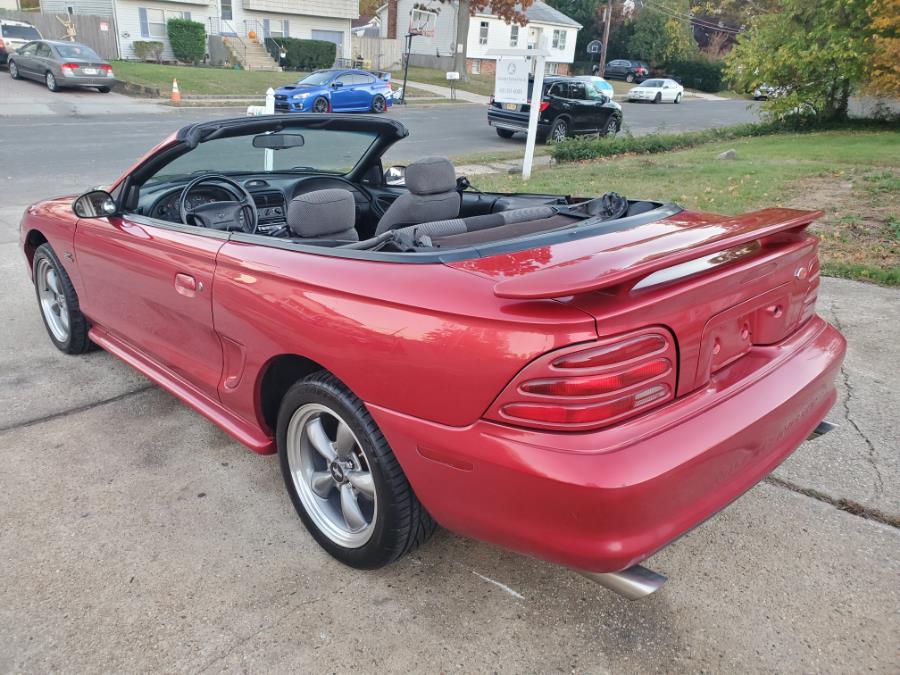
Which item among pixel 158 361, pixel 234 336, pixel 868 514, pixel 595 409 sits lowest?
pixel 868 514

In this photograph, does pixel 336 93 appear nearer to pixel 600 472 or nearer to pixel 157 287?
pixel 157 287

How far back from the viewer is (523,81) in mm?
11641

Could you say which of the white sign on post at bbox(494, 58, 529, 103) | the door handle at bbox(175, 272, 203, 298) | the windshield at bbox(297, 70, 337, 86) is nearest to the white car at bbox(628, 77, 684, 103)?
the windshield at bbox(297, 70, 337, 86)

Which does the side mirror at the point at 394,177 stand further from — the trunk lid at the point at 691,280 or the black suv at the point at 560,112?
the black suv at the point at 560,112

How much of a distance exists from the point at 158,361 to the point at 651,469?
99.3 inches

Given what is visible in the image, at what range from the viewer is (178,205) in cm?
342

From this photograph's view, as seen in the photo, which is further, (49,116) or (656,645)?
(49,116)

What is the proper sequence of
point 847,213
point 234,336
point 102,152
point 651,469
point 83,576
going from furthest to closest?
point 102,152 < point 847,213 < point 234,336 < point 83,576 < point 651,469

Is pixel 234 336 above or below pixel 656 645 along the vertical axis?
above

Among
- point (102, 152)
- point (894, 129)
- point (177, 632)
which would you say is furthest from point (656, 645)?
point (894, 129)

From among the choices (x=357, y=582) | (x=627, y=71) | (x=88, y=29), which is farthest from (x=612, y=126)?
(x=627, y=71)

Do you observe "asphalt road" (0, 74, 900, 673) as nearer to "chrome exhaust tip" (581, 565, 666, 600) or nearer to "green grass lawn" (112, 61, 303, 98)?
"chrome exhaust tip" (581, 565, 666, 600)

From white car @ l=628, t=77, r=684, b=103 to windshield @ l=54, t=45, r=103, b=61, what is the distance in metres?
26.8

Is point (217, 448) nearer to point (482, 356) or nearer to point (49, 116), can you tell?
point (482, 356)
